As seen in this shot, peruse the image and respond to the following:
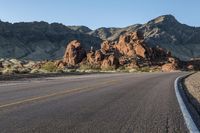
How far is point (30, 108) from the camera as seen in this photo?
13133 millimetres

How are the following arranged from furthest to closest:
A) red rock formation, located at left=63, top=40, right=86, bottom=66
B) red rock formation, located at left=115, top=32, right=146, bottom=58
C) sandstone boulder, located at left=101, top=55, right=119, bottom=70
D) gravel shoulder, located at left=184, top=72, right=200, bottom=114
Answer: red rock formation, located at left=115, top=32, right=146, bottom=58
red rock formation, located at left=63, top=40, right=86, bottom=66
sandstone boulder, located at left=101, top=55, right=119, bottom=70
gravel shoulder, located at left=184, top=72, right=200, bottom=114

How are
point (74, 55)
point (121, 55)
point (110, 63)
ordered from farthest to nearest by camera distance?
point (121, 55), point (74, 55), point (110, 63)

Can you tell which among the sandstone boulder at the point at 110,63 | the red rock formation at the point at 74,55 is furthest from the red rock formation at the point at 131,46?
the sandstone boulder at the point at 110,63

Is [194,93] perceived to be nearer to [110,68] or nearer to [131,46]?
[110,68]

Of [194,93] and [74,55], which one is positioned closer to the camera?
[194,93]

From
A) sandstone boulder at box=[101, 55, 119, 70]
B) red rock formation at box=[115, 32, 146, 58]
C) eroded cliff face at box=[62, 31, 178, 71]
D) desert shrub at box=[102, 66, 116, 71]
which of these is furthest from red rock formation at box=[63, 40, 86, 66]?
red rock formation at box=[115, 32, 146, 58]

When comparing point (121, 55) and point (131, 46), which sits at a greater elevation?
point (131, 46)

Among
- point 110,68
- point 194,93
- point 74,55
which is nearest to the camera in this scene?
point 194,93

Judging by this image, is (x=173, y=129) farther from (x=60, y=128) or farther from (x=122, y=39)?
(x=122, y=39)

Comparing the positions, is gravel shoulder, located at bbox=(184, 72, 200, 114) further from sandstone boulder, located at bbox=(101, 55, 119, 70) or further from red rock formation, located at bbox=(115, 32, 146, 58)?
red rock formation, located at bbox=(115, 32, 146, 58)

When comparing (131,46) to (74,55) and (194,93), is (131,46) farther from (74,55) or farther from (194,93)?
(194,93)

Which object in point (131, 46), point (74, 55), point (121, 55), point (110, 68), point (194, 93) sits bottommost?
point (194, 93)

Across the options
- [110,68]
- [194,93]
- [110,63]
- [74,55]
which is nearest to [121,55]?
[74,55]

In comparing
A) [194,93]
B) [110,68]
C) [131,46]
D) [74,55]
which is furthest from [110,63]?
[194,93]
